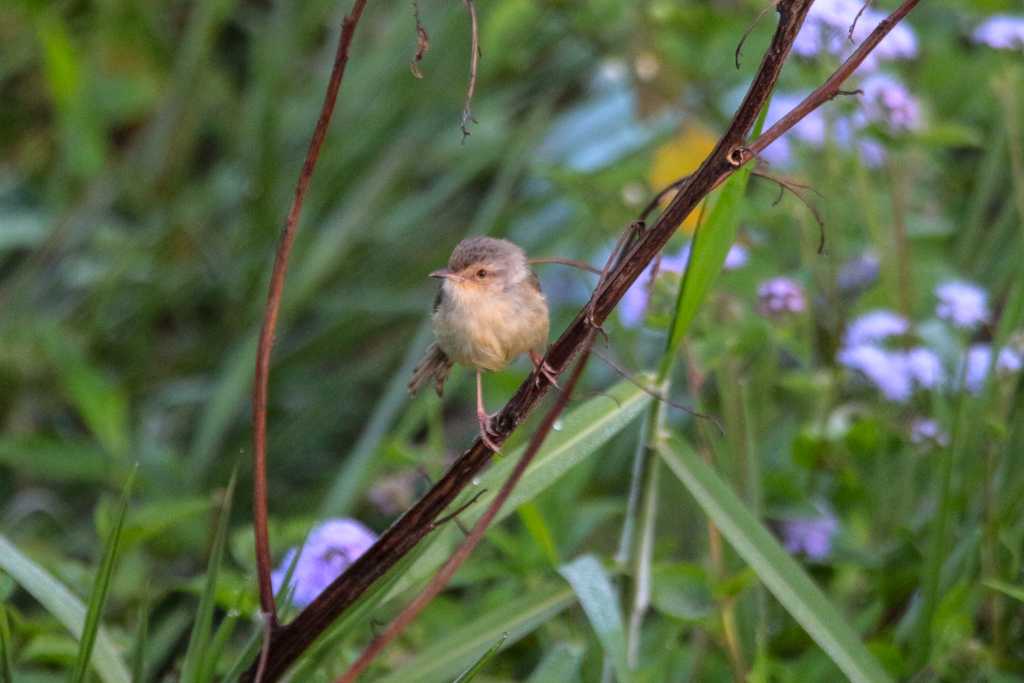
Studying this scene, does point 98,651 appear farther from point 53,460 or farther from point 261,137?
point 261,137

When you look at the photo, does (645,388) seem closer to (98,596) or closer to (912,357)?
(98,596)

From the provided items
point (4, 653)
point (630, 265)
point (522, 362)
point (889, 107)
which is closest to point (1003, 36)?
point (889, 107)

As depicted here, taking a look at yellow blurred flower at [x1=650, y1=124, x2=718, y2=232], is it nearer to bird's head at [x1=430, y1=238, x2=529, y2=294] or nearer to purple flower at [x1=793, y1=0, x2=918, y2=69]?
purple flower at [x1=793, y1=0, x2=918, y2=69]

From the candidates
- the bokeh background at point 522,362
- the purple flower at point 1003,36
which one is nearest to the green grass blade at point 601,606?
the bokeh background at point 522,362

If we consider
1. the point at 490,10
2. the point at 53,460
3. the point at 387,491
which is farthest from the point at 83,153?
the point at 387,491

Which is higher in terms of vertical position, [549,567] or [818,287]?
[818,287]

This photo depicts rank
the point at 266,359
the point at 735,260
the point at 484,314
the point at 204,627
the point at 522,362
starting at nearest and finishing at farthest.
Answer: the point at 266,359 → the point at 204,627 → the point at 484,314 → the point at 735,260 → the point at 522,362
